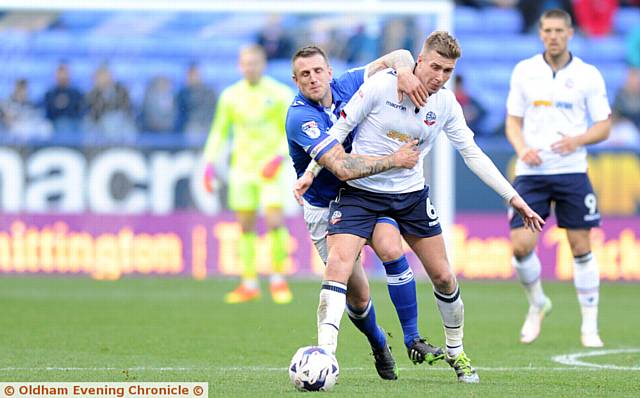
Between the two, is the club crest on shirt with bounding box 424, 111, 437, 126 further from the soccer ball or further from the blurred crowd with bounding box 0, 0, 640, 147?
the blurred crowd with bounding box 0, 0, 640, 147

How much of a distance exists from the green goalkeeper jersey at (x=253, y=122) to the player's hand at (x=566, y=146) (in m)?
4.48

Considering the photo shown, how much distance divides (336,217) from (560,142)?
10.6 feet

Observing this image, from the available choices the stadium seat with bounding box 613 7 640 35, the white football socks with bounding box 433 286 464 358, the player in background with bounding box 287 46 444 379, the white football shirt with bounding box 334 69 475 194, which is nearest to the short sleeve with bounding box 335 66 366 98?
the player in background with bounding box 287 46 444 379

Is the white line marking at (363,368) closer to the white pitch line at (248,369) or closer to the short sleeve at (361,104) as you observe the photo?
the white pitch line at (248,369)

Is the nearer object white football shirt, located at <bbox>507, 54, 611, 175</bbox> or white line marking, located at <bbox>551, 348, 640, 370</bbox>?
white line marking, located at <bbox>551, 348, 640, 370</bbox>

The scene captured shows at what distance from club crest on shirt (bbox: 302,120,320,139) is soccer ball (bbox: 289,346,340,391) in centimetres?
116

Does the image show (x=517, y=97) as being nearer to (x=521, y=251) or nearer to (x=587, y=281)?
(x=521, y=251)

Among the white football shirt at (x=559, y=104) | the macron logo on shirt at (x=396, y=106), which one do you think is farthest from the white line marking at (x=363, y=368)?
the white football shirt at (x=559, y=104)

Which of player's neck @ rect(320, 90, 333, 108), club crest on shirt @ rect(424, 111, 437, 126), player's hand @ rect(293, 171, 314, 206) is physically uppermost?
player's neck @ rect(320, 90, 333, 108)

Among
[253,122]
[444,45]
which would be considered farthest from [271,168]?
[444,45]

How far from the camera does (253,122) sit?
45.1 feet

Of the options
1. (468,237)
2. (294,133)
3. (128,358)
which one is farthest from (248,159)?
(294,133)

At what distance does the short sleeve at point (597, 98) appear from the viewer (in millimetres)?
9742

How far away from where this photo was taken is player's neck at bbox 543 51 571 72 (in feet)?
32.2
